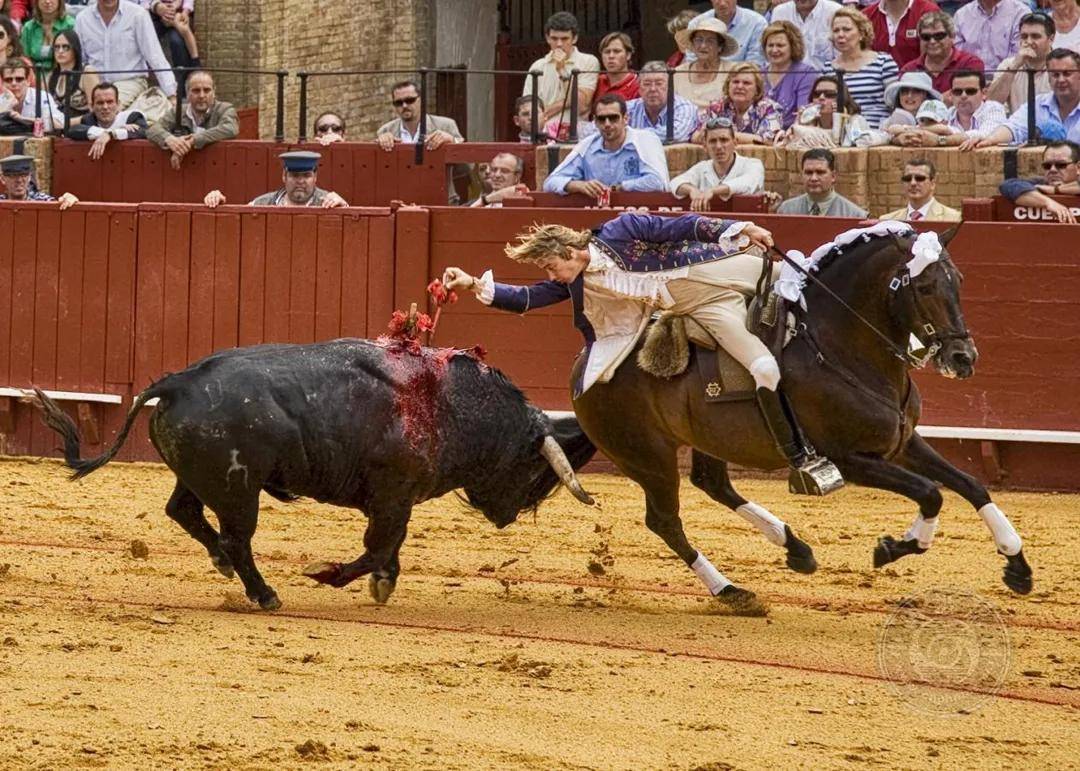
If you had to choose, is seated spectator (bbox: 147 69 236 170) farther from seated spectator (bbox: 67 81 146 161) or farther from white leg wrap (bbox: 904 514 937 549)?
white leg wrap (bbox: 904 514 937 549)

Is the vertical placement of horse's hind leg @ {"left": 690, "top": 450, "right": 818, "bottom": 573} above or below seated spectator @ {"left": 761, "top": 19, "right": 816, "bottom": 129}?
below

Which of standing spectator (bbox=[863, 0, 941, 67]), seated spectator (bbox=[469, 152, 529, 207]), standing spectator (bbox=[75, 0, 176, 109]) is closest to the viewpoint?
seated spectator (bbox=[469, 152, 529, 207])

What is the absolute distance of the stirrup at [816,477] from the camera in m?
7.38

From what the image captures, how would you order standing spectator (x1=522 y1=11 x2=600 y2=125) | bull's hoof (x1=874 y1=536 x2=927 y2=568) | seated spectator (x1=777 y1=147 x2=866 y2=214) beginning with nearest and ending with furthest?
bull's hoof (x1=874 y1=536 x2=927 y2=568) < seated spectator (x1=777 y1=147 x2=866 y2=214) < standing spectator (x1=522 y1=11 x2=600 y2=125)

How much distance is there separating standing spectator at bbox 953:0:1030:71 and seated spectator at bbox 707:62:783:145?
139 cm

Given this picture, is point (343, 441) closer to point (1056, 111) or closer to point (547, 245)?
point (547, 245)

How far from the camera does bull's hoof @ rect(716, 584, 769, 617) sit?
7820 millimetres

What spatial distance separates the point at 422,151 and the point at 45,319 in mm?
2944

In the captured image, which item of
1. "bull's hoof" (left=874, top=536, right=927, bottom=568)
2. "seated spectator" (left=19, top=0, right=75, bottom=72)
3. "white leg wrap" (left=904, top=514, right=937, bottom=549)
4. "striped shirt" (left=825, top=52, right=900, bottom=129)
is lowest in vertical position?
"bull's hoof" (left=874, top=536, right=927, bottom=568)

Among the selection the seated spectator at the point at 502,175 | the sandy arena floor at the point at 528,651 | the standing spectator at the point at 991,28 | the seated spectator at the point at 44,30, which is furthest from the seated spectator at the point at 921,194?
the seated spectator at the point at 44,30

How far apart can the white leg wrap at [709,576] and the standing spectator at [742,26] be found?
596 cm

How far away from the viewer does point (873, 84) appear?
12664mm

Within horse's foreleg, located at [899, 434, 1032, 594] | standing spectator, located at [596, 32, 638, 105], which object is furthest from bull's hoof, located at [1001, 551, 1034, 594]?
standing spectator, located at [596, 32, 638, 105]

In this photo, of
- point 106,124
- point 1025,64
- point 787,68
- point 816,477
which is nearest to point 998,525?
point 816,477
